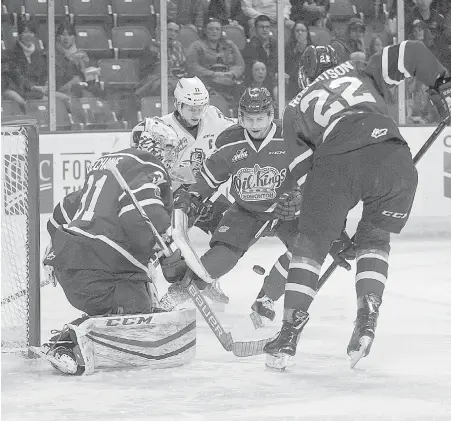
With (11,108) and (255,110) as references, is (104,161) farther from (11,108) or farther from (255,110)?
(11,108)

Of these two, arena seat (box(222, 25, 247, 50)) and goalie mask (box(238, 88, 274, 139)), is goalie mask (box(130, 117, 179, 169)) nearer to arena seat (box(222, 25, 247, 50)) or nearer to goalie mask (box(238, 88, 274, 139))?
goalie mask (box(238, 88, 274, 139))

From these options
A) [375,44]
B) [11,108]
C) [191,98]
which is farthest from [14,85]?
[191,98]

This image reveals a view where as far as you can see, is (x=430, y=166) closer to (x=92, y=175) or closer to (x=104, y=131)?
(x=104, y=131)

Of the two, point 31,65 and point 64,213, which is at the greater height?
point 31,65

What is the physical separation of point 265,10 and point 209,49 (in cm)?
41

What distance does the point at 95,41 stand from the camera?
6.98 m

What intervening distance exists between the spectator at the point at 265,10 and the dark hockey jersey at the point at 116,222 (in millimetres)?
3757

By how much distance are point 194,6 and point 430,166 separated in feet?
5.49

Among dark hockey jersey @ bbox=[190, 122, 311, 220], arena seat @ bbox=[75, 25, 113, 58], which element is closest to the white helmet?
dark hockey jersey @ bbox=[190, 122, 311, 220]

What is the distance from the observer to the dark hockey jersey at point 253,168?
13.0ft

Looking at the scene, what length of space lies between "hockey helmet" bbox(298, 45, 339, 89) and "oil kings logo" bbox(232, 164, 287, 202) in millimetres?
751

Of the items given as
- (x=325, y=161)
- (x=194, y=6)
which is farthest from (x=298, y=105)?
(x=194, y=6)

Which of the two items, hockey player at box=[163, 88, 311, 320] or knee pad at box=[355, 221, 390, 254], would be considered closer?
knee pad at box=[355, 221, 390, 254]

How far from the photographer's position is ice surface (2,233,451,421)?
8.47 feet
